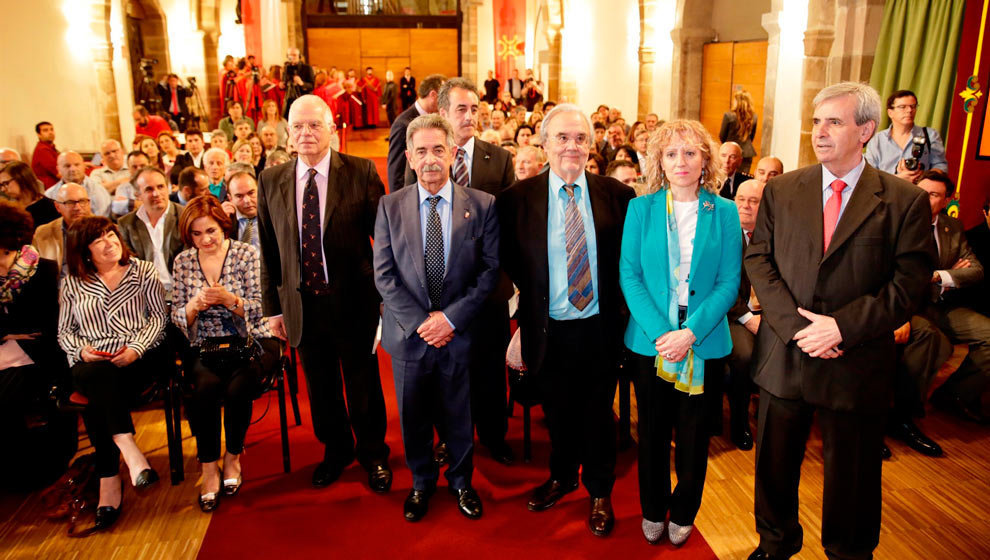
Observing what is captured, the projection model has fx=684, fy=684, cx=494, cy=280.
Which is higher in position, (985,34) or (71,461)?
(985,34)

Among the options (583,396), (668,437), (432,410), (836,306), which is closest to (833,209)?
(836,306)

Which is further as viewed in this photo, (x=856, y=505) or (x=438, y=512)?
(x=438, y=512)

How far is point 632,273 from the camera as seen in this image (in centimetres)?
262

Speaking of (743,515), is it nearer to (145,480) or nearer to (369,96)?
(145,480)

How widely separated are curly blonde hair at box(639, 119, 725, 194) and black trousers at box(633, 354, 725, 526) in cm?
67

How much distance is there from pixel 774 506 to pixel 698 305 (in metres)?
0.81

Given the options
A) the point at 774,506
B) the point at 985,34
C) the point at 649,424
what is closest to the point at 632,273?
the point at 649,424

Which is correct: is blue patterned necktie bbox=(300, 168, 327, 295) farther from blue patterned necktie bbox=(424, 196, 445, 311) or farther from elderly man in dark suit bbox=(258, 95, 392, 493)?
blue patterned necktie bbox=(424, 196, 445, 311)

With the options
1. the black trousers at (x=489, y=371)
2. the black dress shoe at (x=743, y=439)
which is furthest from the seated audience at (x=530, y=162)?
the black dress shoe at (x=743, y=439)

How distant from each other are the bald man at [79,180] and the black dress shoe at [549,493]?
174 inches

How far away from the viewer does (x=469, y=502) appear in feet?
9.96

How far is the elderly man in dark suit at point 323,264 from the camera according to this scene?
9.85ft

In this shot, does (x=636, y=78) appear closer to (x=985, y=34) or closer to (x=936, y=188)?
(x=985, y=34)

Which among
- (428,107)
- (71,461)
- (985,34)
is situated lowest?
(71,461)
